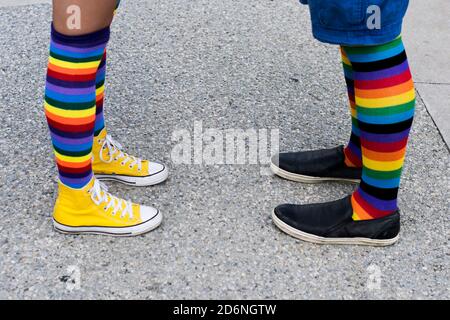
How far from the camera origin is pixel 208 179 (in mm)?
2422

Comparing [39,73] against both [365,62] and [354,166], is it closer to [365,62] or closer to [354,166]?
[354,166]

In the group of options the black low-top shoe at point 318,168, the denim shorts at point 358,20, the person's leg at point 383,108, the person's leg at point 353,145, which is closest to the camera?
the denim shorts at point 358,20

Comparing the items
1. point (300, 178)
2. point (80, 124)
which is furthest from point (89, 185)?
point (300, 178)

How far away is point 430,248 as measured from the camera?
2105 millimetres

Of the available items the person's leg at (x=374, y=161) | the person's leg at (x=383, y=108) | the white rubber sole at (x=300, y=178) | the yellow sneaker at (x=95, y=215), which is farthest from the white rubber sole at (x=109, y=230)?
the person's leg at (x=383, y=108)

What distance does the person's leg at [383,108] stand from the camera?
1.85 m

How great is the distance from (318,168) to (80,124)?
0.91m

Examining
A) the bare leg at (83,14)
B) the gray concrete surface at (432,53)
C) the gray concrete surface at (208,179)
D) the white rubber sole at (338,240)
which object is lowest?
the gray concrete surface at (432,53)

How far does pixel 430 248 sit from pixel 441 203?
272 mm

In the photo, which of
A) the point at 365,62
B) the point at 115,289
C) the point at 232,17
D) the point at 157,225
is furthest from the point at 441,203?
the point at 232,17

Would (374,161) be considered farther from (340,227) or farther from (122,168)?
(122,168)

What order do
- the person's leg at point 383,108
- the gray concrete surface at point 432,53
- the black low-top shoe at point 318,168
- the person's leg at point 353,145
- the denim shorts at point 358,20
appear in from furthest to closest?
the gray concrete surface at point 432,53 → the black low-top shoe at point 318,168 → the person's leg at point 353,145 → the person's leg at point 383,108 → the denim shorts at point 358,20

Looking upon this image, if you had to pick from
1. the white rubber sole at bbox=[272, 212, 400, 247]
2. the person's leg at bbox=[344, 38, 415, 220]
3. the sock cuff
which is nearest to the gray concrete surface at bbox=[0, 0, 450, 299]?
the white rubber sole at bbox=[272, 212, 400, 247]

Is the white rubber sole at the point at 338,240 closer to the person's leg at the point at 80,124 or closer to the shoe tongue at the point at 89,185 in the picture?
the person's leg at the point at 80,124
